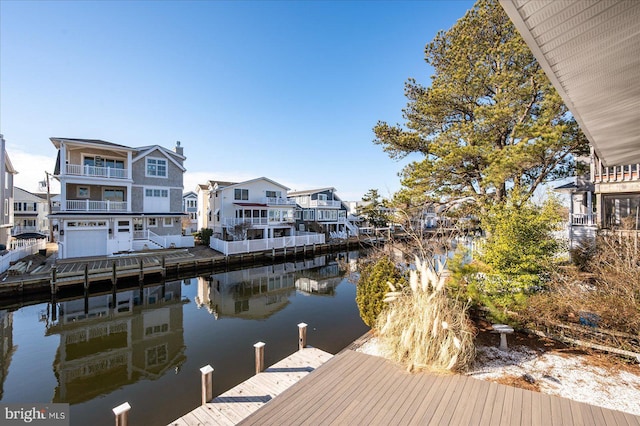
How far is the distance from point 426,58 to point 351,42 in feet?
13.0

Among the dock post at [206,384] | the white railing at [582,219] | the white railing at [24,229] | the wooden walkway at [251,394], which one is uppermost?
the white railing at [582,219]

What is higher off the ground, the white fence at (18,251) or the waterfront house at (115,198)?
the waterfront house at (115,198)

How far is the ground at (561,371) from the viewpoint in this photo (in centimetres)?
416

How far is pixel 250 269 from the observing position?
760 inches

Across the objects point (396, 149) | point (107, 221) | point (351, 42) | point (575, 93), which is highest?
point (351, 42)

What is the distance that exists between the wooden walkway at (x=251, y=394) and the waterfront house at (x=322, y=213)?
82.8ft

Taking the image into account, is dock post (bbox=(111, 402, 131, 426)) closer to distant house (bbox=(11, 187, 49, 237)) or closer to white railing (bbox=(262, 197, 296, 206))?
white railing (bbox=(262, 197, 296, 206))

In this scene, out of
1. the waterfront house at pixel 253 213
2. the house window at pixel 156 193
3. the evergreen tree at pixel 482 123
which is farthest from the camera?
the waterfront house at pixel 253 213

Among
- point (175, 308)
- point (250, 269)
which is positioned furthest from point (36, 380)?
point (250, 269)

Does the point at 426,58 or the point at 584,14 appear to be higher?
the point at 426,58

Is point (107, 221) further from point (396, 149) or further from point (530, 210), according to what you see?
point (530, 210)

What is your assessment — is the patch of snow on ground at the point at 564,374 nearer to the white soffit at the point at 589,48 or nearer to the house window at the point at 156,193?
the white soffit at the point at 589,48

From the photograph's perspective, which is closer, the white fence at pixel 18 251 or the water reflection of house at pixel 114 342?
the water reflection of house at pixel 114 342

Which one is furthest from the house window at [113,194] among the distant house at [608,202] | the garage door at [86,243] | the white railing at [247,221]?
the distant house at [608,202]
